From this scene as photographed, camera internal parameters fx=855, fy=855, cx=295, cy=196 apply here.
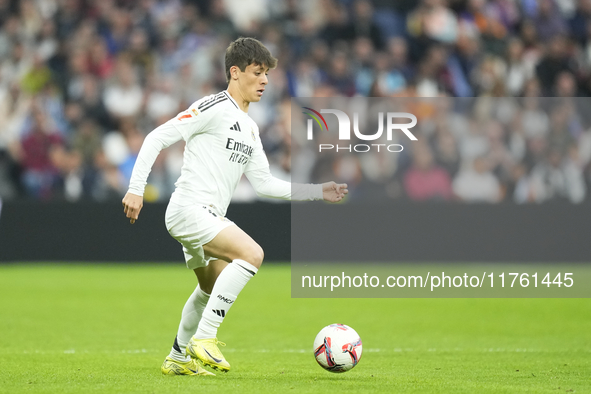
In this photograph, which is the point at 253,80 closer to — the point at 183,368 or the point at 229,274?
the point at 229,274

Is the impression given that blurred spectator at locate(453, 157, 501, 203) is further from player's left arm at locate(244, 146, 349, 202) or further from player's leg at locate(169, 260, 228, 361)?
player's leg at locate(169, 260, 228, 361)

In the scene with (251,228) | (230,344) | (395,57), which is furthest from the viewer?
(395,57)

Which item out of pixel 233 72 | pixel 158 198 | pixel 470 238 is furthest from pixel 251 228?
pixel 233 72

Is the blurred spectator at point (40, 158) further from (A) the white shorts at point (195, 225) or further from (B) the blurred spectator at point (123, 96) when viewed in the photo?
(A) the white shorts at point (195, 225)

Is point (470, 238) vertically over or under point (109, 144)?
under

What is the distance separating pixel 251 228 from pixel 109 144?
3132mm

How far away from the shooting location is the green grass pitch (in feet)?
20.4

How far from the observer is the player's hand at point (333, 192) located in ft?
21.6

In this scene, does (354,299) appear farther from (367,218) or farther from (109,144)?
(109,144)

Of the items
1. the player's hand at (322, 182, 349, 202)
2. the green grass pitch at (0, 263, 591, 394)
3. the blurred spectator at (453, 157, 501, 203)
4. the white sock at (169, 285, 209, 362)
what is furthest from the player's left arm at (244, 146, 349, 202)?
the blurred spectator at (453, 157, 501, 203)

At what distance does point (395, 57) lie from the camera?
1792 cm

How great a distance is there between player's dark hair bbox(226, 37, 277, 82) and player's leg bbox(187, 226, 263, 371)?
1.27m

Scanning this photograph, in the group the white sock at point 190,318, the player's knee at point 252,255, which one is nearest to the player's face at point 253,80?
the player's knee at point 252,255

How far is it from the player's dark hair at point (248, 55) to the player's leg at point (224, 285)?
1.27 m
